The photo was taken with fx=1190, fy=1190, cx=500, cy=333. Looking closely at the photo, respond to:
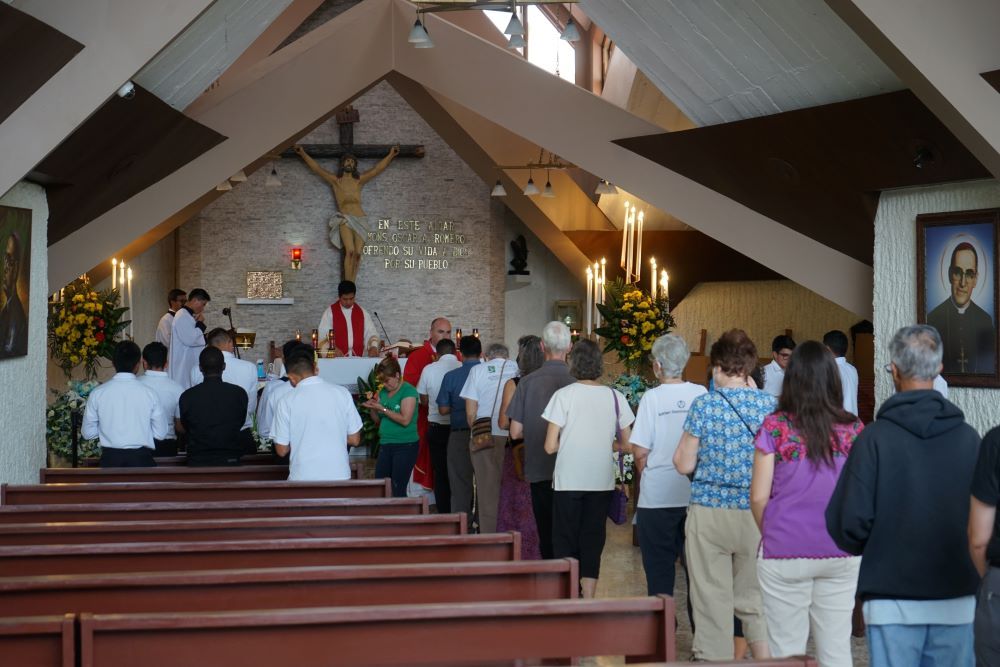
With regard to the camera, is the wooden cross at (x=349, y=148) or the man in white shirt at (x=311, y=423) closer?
the man in white shirt at (x=311, y=423)

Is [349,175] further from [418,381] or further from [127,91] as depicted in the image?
[127,91]

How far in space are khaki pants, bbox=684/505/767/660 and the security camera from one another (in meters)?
4.60

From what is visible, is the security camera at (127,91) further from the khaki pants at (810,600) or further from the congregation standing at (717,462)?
the khaki pants at (810,600)

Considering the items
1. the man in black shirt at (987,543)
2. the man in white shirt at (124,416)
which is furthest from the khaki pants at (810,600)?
the man in white shirt at (124,416)

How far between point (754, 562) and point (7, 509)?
3.55 metres

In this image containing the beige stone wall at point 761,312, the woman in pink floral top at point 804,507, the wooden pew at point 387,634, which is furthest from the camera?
the beige stone wall at point 761,312

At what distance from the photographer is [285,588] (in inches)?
160

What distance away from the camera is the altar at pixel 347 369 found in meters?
12.8

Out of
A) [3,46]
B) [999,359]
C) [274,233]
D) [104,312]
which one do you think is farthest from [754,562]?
[274,233]

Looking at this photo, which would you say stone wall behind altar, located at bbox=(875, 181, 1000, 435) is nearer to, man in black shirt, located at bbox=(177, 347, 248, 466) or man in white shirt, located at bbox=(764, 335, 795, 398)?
man in white shirt, located at bbox=(764, 335, 795, 398)

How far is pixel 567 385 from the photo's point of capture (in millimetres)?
6551

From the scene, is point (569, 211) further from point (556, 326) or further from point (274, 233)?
point (556, 326)

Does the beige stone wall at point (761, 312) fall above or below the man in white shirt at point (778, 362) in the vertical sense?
above

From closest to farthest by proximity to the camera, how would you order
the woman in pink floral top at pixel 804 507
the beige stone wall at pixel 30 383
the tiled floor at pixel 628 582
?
the woman in pink floral top at pixel 804 507 < the tiled floor at pixel 628 582 < the beige stone wall at pixel 30 383
